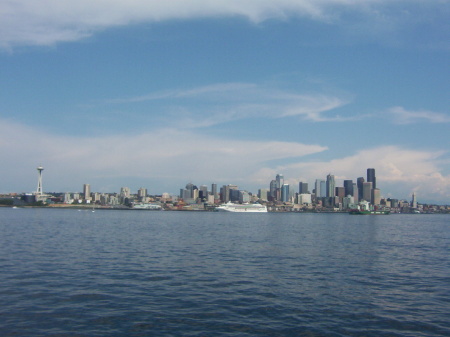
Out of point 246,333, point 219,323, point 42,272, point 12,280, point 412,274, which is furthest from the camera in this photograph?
point 412,274

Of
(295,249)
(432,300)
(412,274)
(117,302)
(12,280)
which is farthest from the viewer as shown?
(295,249)

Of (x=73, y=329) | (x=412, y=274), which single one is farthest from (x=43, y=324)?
(x=412, y=274)

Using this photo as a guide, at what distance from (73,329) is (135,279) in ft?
41.3

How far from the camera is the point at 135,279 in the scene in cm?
3319

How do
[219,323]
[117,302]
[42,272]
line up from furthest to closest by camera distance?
1. [42,272]
2. [117,302]
3. [219,323]

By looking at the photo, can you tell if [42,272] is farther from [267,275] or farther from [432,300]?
[432,300]

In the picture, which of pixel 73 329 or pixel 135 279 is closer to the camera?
pixel 73 329

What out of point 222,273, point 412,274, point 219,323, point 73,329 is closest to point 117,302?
point 73,329

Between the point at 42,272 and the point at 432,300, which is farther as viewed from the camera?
the point at 42,272

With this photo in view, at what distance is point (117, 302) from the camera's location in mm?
25969

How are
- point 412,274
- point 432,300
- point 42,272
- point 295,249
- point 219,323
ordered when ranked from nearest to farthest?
point 219,323, point 432,300, point 42,272, point 412,274, point 295,249

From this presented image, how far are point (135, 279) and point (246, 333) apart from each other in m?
15.5

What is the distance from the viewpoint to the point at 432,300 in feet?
93.7

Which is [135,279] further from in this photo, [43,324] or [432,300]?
[432,300]
